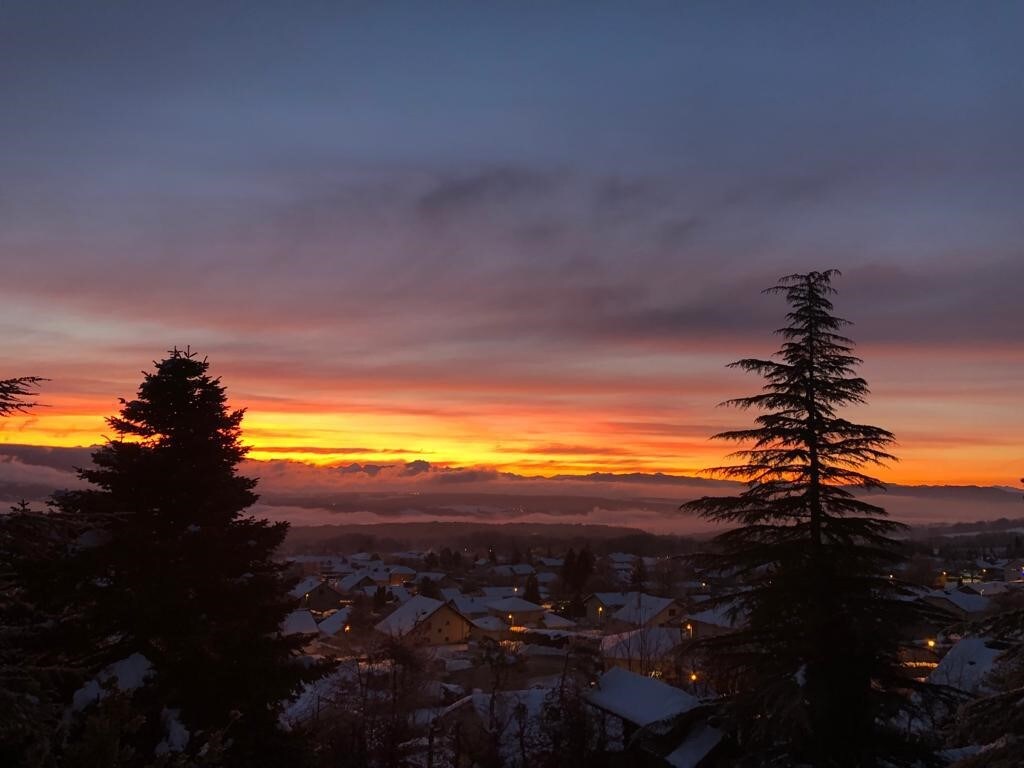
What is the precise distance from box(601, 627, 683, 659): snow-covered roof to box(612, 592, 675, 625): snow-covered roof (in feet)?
61.1

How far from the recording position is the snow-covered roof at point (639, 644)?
4600 cm

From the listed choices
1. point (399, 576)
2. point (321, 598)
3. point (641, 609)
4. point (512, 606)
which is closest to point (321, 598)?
point (321, 598)

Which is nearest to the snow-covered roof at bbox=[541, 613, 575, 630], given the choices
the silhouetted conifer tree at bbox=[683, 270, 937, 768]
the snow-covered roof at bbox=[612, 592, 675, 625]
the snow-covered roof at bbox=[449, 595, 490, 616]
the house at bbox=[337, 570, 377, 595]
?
the snow-covered roof at bbox=[612, 592, 675, 625]

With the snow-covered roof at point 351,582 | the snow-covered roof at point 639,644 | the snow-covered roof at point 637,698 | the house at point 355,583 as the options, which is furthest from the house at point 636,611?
the snow-covered roof at point 351,582

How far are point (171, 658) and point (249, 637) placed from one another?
4.62 feet

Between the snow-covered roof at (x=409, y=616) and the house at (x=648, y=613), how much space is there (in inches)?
739

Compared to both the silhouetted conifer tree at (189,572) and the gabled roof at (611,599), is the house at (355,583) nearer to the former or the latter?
the gabled roof at (611,599)

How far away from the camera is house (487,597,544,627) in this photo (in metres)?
80.7

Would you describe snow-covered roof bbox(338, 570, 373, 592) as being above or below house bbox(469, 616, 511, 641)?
below

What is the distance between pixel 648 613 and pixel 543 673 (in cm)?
2393

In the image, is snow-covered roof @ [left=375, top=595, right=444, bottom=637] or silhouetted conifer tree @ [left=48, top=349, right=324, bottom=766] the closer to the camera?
silhouetted conifer tree @ [left=48, top=349, right=324, bottom=766]

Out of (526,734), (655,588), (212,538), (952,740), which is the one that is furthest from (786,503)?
(655,588)

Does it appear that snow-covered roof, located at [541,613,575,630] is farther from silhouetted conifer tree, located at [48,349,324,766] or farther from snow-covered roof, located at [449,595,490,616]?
silhouetted conifer tree, located at [48,349,324,766]

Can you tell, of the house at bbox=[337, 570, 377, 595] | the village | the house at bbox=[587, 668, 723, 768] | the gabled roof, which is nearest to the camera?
the house at bbox=[587, 668, 723, 768]
